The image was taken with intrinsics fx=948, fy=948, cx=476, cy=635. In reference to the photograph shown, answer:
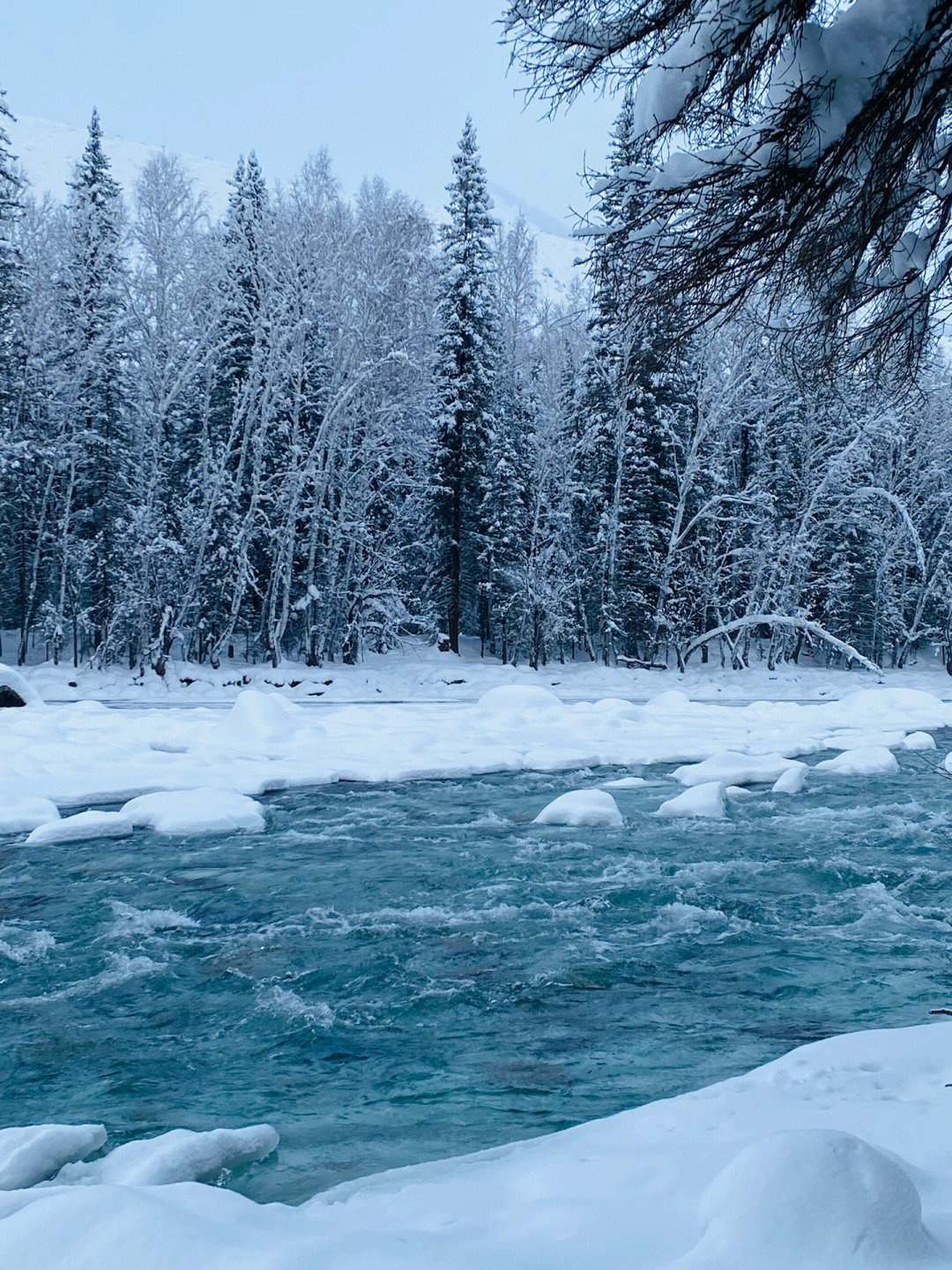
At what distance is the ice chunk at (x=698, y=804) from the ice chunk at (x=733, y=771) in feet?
4.59

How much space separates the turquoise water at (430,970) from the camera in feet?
12.9

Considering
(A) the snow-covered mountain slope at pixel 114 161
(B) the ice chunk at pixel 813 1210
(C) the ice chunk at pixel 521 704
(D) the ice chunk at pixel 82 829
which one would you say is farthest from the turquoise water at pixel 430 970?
(A) the snow-covered mountain slope at pixel 114 161

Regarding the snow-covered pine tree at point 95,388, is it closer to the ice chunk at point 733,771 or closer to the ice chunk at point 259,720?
the ice chunk at point 259,720

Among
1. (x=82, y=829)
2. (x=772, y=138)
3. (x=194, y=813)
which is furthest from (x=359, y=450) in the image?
(x=772, y=138)

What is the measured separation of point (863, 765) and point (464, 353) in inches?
718

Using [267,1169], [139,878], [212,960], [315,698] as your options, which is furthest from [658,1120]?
[315,698]

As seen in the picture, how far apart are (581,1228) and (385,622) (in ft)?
77.1

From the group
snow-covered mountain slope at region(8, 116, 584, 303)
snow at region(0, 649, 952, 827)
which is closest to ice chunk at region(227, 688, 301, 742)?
snow at region(0, 649, 952, 827)

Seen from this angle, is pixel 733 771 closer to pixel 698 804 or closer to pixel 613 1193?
pixel 698 804

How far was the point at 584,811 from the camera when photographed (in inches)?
360

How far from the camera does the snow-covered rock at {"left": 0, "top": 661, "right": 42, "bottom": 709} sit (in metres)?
15.0

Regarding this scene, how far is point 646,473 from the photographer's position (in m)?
27.3

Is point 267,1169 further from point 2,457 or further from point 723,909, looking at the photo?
point 2,457

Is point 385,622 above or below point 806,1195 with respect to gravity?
above
